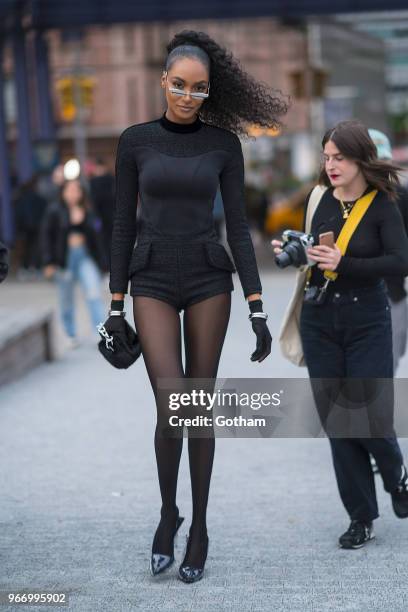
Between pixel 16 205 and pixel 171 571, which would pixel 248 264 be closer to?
pixel 171 571

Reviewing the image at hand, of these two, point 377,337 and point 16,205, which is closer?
point 377,337

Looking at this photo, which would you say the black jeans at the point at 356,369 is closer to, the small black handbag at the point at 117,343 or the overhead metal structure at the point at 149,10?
the small black handbag at the point at 117,343

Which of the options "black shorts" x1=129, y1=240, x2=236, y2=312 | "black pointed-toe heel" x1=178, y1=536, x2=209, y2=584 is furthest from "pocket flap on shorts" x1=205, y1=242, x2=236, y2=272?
"black pointed-toe heel" x1=178, y1=536, x2=209, y2=584

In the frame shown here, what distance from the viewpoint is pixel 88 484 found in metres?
6.35

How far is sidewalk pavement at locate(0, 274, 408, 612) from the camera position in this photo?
4473mm

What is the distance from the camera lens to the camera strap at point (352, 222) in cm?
496

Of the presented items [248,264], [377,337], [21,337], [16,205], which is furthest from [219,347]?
[16,205]

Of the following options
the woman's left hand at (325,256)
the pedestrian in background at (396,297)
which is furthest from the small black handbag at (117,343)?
the pedestrian in background at (396,297)

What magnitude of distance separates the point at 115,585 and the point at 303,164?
78205mm

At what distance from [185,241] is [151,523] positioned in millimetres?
1557

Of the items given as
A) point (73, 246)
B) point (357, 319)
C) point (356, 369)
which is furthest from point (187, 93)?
point (73, 246)

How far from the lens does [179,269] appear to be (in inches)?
178

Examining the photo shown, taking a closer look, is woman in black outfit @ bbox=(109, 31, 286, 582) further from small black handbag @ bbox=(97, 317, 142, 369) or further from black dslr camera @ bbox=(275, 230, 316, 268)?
black dslr camera @ bbox=(275, 230, 316, 268)

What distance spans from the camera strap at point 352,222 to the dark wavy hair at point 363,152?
6cm
